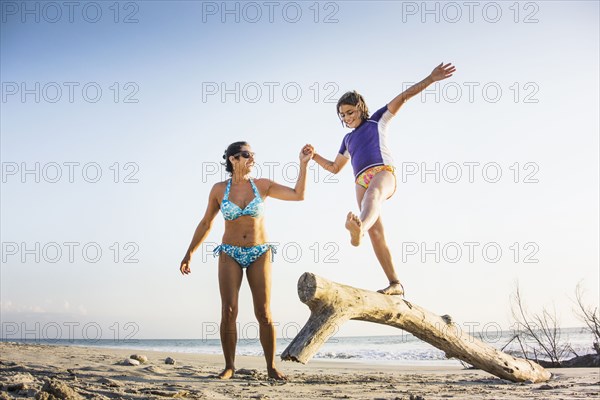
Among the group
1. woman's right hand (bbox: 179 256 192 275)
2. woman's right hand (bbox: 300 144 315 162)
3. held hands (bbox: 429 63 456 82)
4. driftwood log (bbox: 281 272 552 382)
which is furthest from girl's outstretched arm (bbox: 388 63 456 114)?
woman's right hand (bbox: 179 256 192 275)

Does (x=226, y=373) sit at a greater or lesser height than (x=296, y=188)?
lesser

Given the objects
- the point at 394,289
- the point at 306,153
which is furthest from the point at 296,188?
the point at 394,289

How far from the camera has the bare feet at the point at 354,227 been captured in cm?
455

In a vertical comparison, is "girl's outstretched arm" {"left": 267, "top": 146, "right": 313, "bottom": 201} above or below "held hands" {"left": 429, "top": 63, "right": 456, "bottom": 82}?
below

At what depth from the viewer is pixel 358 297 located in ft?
16.9

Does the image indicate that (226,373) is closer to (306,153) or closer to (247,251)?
(247,251)

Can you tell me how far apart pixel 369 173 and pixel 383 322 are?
155 cm

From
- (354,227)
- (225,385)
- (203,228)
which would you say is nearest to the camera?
(354,227)

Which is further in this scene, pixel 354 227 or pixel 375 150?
pixel 375 150

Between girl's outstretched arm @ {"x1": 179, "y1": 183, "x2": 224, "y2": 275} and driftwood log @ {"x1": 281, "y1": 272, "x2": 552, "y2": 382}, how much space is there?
5.92 ft

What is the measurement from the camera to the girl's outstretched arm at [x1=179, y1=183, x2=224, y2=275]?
A: 605 centimetres

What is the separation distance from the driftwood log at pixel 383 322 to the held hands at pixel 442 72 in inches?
90.8

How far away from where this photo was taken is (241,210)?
582 cm

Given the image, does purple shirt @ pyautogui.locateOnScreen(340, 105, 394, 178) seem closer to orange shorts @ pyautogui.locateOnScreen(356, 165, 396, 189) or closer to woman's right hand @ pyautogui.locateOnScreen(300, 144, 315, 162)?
orange shorts @ pyautogui.locateOnScreen(356, 165, 396, 189)
